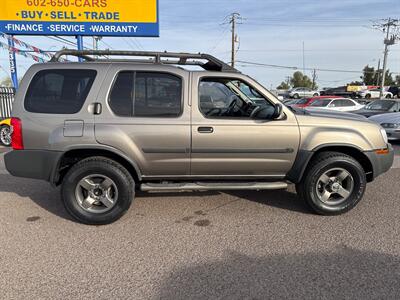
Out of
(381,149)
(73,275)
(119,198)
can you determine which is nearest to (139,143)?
(119,198)

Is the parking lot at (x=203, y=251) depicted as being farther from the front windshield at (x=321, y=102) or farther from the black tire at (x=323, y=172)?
the front windshield at (x=321, y=102)

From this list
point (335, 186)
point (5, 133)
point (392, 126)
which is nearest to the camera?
point (335, 186)

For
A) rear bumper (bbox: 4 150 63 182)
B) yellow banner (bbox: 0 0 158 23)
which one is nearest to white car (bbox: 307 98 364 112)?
yellow banner (bbox: 0 0 158 23)

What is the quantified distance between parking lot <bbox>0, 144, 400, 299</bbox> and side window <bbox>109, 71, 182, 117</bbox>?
4.49 ft

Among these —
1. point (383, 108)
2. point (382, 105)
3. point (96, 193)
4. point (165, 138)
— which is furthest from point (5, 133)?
point (382, 105)

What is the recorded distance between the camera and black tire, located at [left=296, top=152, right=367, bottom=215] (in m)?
3.88

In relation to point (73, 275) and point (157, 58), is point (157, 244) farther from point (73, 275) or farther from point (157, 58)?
point (157, 58)

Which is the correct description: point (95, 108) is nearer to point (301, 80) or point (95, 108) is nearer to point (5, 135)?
point (5, 135)

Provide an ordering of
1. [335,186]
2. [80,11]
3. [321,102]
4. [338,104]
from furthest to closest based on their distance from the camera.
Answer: [321,102]
[338,104]
[80,11]
[335,186]

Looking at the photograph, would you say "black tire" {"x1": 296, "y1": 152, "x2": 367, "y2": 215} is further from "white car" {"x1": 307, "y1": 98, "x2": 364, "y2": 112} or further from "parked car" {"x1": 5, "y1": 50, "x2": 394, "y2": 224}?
"white car" {"x1": 307, "y1": 98, "x2": 364, "y2": 112}

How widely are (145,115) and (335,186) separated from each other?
2.59 meters

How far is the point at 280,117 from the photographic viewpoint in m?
3.79

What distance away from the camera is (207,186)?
3.89m

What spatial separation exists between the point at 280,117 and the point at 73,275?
9.25 ft
